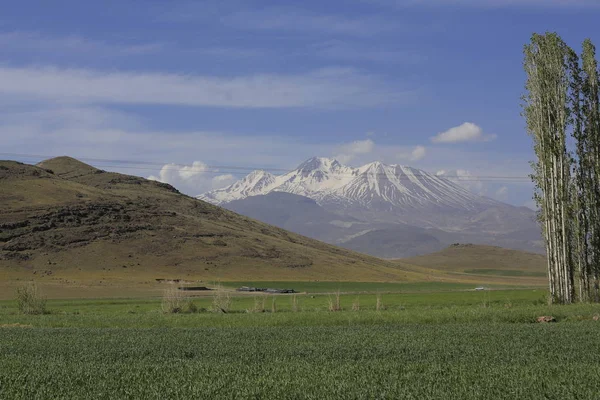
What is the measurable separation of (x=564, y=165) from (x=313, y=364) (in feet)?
135

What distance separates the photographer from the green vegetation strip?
1767 cm

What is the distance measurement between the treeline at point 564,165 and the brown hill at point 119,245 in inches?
3552

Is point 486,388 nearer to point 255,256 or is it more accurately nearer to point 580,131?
point 580,131

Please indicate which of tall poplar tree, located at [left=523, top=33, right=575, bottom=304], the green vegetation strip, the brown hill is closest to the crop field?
the green vegetation strip

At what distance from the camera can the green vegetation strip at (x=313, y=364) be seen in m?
17.7

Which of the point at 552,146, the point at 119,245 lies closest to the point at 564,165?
the point at 552,146

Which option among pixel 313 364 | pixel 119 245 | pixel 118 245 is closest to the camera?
pixel 313 364

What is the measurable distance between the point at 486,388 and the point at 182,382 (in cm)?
853

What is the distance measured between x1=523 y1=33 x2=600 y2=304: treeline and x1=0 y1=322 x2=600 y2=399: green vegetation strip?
2029 cm

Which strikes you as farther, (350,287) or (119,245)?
(119,245)

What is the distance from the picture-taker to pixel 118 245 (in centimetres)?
15800

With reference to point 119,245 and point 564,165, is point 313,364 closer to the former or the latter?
point 564,165

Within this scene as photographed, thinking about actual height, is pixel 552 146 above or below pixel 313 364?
above

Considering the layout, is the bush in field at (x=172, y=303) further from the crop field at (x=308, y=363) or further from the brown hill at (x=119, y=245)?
the brown hill at (x=119, y=245)
